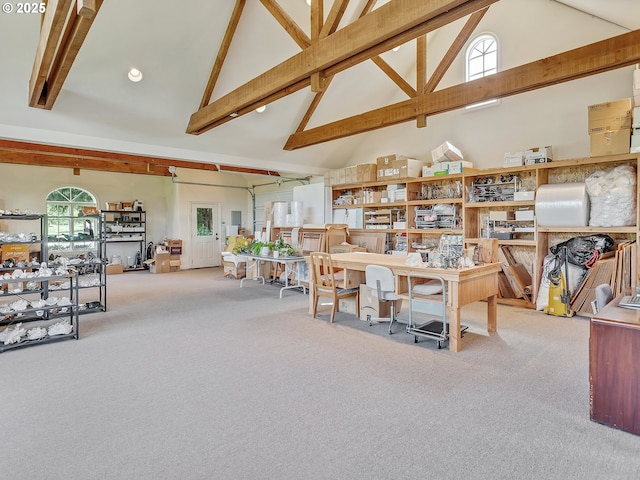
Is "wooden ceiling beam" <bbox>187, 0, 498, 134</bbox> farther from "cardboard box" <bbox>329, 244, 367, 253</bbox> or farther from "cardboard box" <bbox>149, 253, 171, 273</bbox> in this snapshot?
"cardboard box" <bbox>149, 253, 171, 273</bbox>

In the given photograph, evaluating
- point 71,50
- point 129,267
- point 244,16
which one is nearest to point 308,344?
point 71,50

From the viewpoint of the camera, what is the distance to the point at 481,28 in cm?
663

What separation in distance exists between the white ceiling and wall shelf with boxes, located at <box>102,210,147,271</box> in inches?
197

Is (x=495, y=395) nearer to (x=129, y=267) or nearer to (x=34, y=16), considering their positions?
(x=34, y=16)

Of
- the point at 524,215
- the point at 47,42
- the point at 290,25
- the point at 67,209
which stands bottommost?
the point at 524,215

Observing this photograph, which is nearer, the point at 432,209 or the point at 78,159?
the point at 432,209

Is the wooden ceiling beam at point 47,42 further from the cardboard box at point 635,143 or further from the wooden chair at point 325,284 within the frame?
the cardboard box at point 635,143

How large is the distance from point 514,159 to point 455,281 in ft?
10.7

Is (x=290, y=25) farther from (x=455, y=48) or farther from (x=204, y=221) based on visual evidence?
(x=204, y=221)

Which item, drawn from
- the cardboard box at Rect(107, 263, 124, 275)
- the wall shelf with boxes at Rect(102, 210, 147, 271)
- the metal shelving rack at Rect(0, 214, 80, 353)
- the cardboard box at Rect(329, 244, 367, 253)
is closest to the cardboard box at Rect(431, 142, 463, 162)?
the cardboard box at Rect(329, 244, 367, 253)

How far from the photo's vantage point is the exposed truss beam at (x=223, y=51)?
5.27 m

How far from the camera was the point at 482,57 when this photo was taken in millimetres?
6730

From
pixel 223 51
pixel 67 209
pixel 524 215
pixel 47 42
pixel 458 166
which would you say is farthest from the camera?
pixel 67 209

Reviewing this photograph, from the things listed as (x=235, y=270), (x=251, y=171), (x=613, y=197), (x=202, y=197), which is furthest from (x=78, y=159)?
(x=613, y=197)
